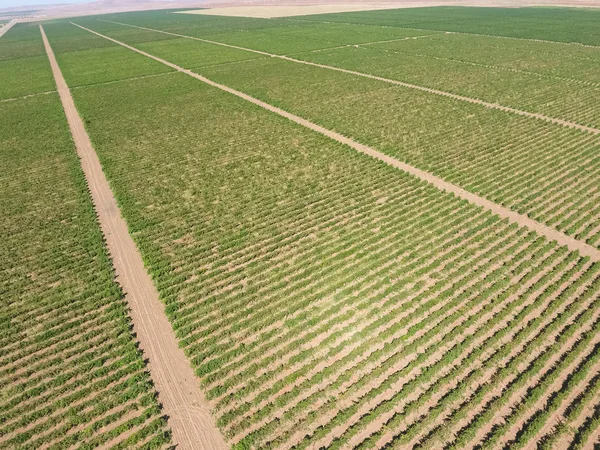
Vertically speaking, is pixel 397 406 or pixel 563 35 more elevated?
pixel 563 35

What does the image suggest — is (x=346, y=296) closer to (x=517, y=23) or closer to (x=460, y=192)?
(x=460, y=192)

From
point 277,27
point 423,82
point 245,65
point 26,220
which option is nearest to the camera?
point 26,220

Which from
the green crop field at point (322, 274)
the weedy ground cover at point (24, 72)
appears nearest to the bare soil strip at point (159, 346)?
the green crop field at point (322, 274)

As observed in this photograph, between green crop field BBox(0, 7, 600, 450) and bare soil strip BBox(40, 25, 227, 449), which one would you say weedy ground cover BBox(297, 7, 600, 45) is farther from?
bare soil strip BBox(40, 25, 227, 449)

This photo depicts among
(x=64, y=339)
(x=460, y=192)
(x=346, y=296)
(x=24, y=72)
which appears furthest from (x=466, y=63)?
(x=24, y=72)

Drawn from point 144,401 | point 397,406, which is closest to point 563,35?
point 397,406

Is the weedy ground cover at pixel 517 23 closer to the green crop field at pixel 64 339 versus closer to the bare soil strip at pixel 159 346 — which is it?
the bare soil strip at pixel 159 346

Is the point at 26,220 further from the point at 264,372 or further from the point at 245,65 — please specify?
the point at 245,65
